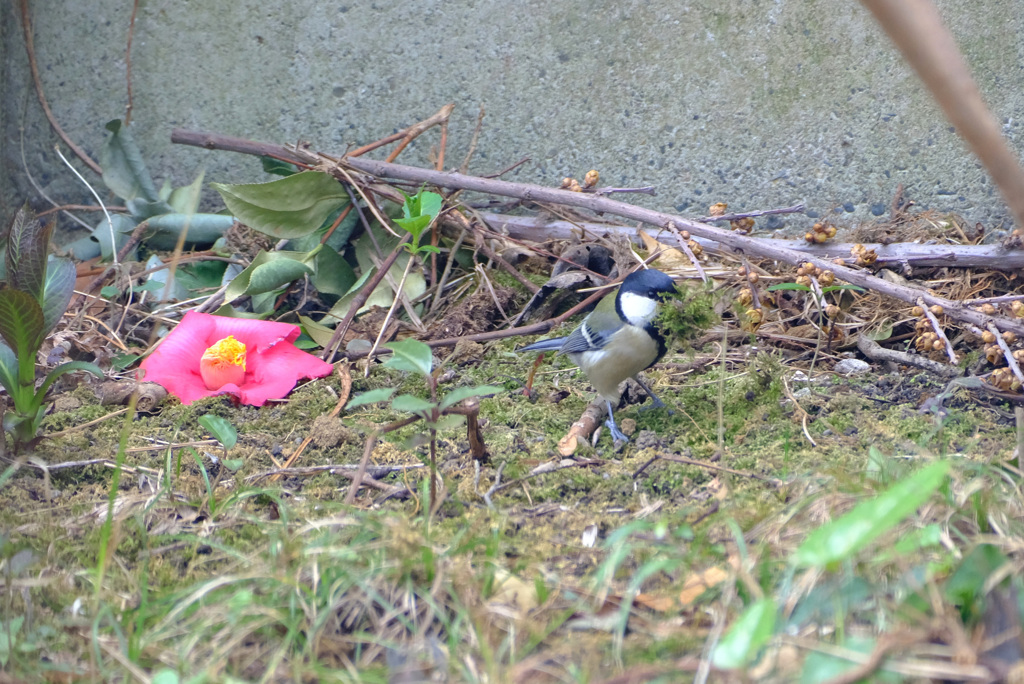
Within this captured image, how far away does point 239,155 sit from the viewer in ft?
11.1

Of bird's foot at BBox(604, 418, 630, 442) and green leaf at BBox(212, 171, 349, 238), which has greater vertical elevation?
green leaf at BBox(212, 171, 349, 238)

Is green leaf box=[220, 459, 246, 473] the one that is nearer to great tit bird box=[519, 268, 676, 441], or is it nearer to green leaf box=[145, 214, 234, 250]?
great tit bird box=[519, 268, 676, 441]

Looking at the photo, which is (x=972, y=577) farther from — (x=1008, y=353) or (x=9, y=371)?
(x=9, y=371)

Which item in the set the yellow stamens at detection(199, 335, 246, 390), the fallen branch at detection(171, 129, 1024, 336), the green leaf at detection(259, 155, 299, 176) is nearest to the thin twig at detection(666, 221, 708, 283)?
the fallen branch at detection(171, 129, 1024, 336)

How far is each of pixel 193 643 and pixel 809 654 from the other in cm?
81

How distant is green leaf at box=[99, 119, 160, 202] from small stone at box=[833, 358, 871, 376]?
8.90 ft

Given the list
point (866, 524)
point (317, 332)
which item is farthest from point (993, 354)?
point (317, 332)

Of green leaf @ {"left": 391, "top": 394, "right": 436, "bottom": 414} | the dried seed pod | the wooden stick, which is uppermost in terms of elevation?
the wooden stick

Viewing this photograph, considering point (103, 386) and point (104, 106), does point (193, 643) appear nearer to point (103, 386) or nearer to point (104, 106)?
point (103, 386)

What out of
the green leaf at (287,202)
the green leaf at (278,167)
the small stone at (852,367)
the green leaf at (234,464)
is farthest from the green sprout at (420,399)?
the green leaf at (278,167)

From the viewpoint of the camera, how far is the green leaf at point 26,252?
5.57 feet

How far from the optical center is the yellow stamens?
7.38 feet

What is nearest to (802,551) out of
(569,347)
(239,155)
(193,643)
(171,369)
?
(193,643)

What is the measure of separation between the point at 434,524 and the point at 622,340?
78cm
